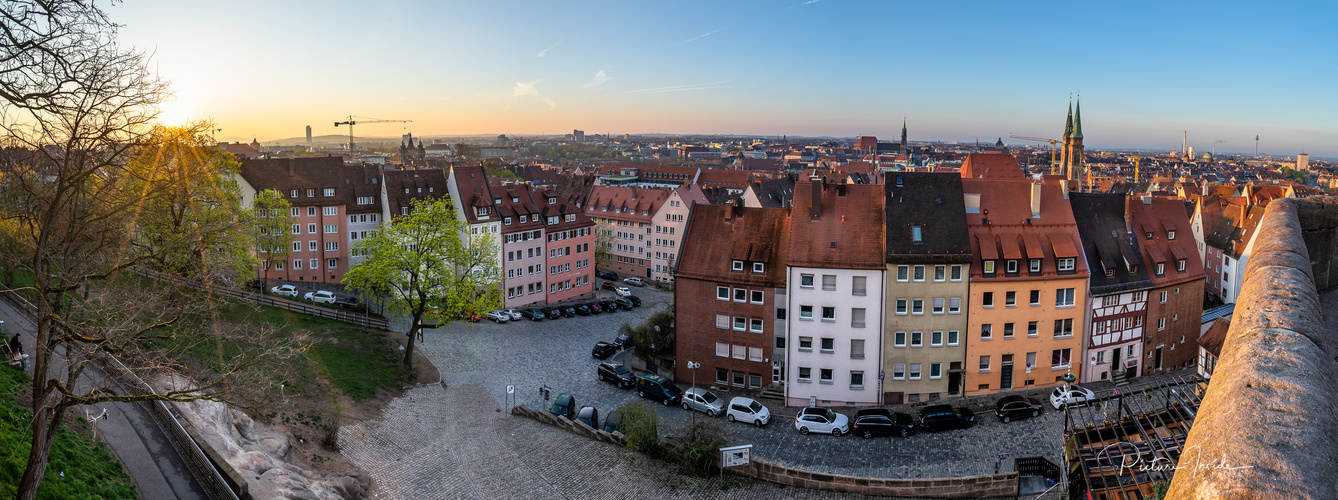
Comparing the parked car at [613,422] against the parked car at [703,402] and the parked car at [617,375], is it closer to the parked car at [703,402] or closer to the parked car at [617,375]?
the parked car at [703,402]

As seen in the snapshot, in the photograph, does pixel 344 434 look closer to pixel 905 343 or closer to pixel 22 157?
pixel 22 157

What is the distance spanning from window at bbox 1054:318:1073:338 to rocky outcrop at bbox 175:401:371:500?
3115 centimetres

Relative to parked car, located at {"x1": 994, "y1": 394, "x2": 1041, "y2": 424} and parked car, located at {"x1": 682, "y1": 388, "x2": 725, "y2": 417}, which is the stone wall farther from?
parked car, located at {"x1": 994, "y1": 394, "x2": 1041, "y2": 424}

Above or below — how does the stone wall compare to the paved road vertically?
above

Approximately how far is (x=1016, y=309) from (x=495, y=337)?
96.7 feet

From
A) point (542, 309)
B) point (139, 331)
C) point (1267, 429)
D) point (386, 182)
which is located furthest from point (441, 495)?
point (386, 182)

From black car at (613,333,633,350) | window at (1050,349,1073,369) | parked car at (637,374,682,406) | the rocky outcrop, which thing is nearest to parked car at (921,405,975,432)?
window at (1050,349,1073,369)

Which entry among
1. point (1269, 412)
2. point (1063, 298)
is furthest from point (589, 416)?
point (1269, 412)

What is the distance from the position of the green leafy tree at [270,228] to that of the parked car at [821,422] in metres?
34.9

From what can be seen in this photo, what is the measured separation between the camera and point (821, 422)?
33.5m

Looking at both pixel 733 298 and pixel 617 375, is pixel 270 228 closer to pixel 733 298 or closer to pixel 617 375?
pixel 617 375

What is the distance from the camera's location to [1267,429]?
254cm

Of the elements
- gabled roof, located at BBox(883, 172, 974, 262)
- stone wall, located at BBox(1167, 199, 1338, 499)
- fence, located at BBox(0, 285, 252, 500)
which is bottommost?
fence, located at BBox(0, 285, 252, 500)

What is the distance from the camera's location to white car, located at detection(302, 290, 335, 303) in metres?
52.8
